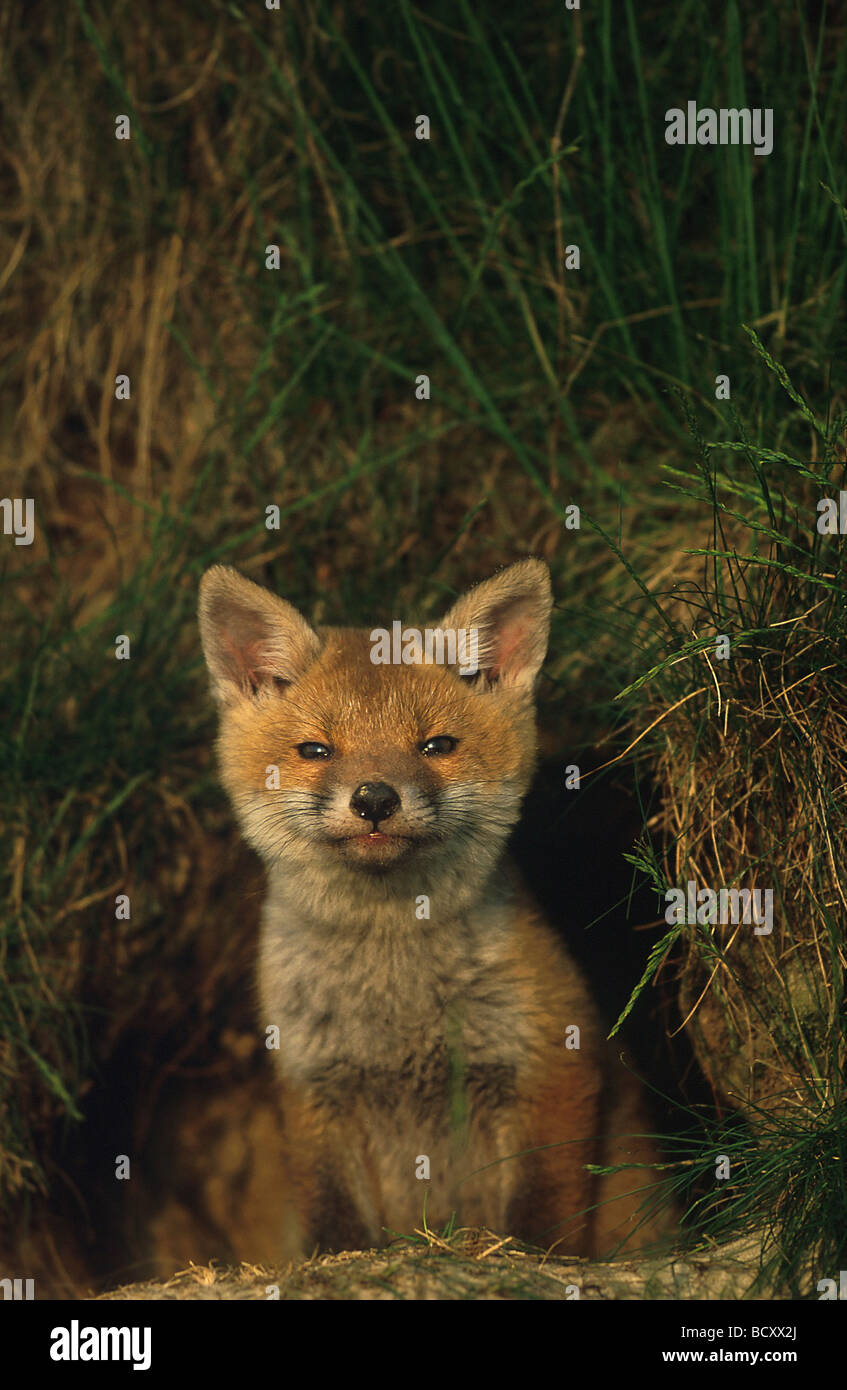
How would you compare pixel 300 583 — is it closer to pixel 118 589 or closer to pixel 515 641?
pixel 118 589

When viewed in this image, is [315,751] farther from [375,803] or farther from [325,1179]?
[325,1179]

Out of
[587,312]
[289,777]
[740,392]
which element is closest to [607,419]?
[587,312]

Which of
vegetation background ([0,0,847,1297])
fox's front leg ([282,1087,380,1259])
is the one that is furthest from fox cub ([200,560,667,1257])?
vegetation background ([0,0,847,1297])

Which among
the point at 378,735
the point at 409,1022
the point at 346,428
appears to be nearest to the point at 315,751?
the point at 378,735

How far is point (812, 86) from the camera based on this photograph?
11.9 feet

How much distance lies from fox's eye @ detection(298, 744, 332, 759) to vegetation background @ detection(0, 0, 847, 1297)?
0.75m

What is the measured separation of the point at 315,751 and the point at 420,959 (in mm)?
605

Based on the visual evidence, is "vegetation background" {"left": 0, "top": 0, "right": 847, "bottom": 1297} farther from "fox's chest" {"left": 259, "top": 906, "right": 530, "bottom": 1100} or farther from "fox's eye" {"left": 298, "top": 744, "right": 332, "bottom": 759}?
"fox's eye" {"left": 298, "top": 744, "right": 332, "bottom": 759}

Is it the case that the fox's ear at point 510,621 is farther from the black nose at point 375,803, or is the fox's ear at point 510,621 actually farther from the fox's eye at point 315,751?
the black nose at point 375,803

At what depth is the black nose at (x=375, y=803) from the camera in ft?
9.24

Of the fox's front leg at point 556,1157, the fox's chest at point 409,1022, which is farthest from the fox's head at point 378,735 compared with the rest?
the fox's front leg at point 556,1157

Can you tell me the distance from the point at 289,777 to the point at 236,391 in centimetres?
222

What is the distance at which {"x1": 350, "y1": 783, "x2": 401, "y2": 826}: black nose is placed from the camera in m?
2.82

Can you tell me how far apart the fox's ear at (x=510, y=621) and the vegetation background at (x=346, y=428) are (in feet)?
0.93
